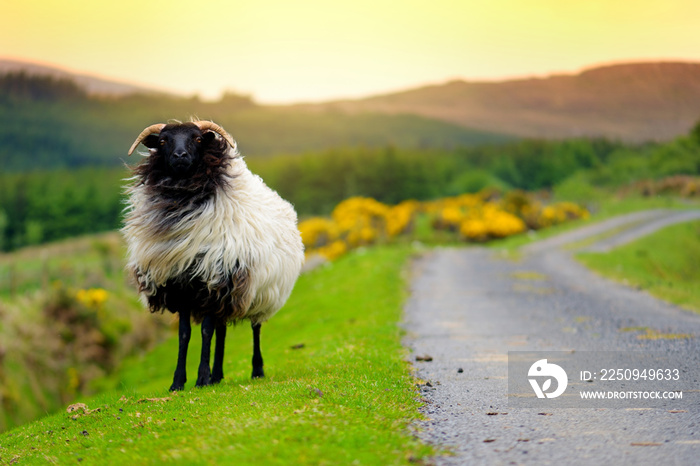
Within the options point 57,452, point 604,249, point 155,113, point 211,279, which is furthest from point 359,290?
point 155,113

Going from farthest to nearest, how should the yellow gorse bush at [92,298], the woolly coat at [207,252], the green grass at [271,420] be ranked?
the yellow gorse bush at [92,298] → the woolly coat at [207,252] → the green grass at [271,420]

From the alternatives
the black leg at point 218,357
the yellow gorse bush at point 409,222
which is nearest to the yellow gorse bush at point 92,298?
the black leg at point 218,357

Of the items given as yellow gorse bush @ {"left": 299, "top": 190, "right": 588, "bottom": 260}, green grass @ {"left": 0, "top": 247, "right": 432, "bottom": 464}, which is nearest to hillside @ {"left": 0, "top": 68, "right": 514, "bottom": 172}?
yellow gorse bush @ {"left": 299, "top": 190, "right": 588, "bottom": 260}

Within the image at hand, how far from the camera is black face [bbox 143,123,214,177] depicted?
891 centimetres

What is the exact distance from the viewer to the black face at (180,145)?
8.91 meters

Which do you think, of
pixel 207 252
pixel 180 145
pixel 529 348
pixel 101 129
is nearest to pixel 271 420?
pixel 207 252

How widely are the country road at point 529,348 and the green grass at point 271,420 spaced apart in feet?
1.73

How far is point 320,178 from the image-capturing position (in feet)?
346

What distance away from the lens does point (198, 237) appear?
357 inches

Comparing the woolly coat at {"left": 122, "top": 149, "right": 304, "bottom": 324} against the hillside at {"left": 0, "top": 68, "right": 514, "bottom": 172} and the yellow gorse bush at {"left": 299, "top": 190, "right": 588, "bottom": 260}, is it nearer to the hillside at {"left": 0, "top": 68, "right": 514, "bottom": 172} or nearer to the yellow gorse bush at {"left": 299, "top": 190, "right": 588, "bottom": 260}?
the yellow gorse bush at {"left": 299, "top": 190, "right": 588, "bottom": 260}

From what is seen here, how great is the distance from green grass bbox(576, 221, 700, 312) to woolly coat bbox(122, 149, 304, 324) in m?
10.8

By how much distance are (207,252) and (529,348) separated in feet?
19.9

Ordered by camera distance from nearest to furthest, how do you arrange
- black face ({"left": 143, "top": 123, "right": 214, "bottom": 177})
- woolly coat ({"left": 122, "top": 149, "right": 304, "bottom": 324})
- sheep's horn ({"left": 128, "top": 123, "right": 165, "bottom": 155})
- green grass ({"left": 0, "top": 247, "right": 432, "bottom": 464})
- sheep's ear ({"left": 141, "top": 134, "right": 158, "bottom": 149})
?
green grass ({"left": 0, "top": 247, "right": 432, "bottom": 464}), black face ({"left": 143, "top": 123, "right": 214, "bottom": 177}), woolly coat ({"left": 122, "top": 149, "right": 304, "bottom": 324}), sheep's horn ({"left": 128, "top": 123, "right": 165, "bottom": 155}), sheep's ear ({"left": 141, "top": 134, "right": 158, "bottom": 149})

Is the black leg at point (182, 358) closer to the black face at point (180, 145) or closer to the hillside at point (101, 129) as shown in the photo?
the black face at point (180, 145)
